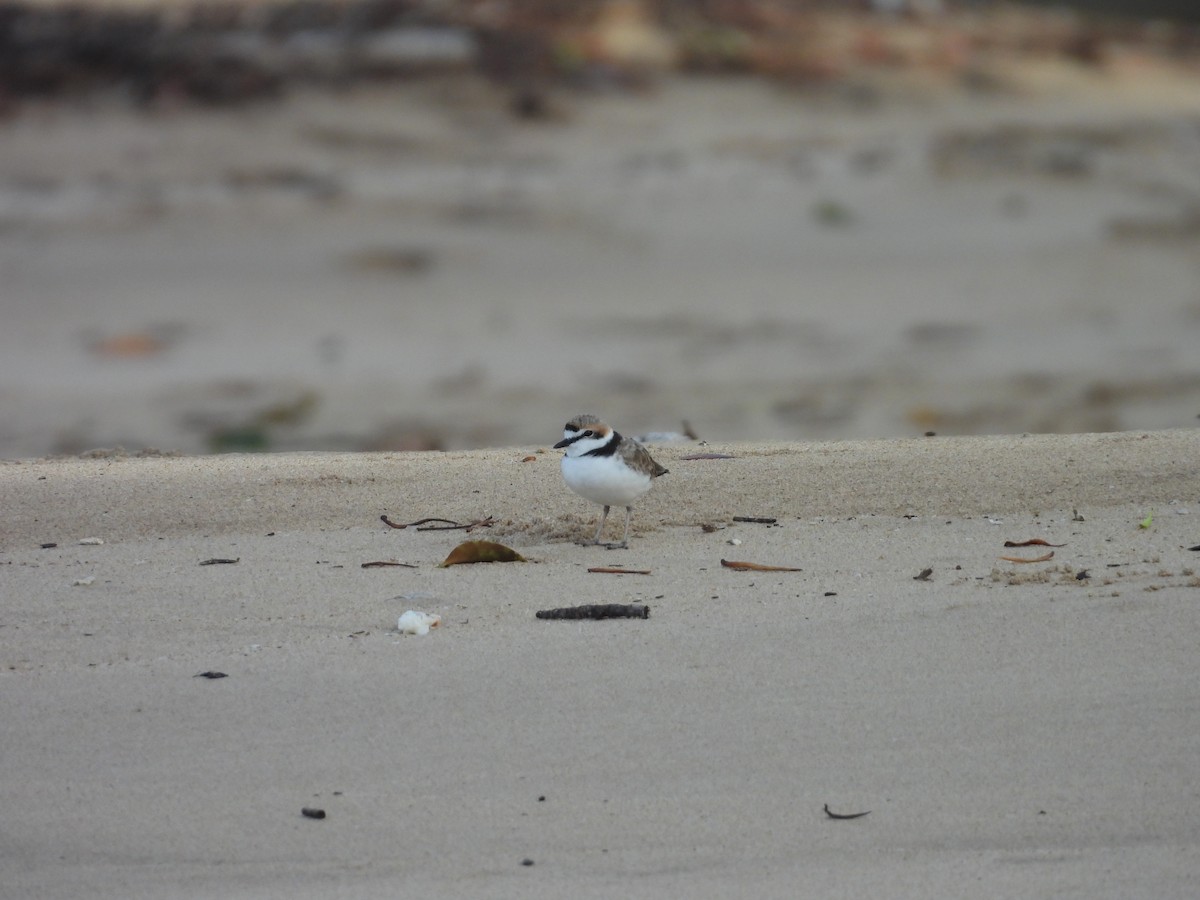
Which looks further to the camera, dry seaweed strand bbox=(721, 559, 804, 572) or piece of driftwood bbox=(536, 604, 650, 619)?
dry seaweed strand bbox=(721, 559, 804, 572)

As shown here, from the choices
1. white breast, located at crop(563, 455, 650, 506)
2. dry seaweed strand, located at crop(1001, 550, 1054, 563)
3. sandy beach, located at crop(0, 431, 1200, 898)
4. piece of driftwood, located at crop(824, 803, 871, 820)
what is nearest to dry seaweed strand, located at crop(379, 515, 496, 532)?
sandy beach, located at crop(0, 431, 1200, 898)

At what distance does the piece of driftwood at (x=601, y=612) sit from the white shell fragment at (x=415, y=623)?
251 mm

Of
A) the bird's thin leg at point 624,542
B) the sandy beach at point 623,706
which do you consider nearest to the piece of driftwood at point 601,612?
the sandy beach at point 623,706

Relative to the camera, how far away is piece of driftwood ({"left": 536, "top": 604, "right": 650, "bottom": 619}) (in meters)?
3.10

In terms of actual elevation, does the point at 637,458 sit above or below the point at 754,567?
above

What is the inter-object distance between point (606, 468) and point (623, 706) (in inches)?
61.5

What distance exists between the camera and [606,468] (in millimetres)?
4117

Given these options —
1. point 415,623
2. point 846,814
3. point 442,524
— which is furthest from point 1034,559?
point 442,524

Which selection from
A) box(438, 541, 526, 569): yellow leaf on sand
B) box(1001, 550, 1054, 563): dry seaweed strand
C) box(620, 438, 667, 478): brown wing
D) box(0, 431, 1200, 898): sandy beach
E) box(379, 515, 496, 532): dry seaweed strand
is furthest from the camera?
box(620, 438, 667, 478): brown wing

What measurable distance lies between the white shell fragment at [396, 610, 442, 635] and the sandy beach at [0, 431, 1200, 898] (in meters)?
0.03

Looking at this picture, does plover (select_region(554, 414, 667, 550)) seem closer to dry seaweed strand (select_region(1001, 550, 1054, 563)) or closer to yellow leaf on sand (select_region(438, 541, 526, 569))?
yellow leaf on sand (select_region(438, 541, 526, 569))

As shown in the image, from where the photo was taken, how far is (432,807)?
7.50 ft

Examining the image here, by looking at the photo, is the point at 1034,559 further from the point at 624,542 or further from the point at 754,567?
the point at 624,542

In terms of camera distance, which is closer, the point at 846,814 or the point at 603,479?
the point at 846,814
